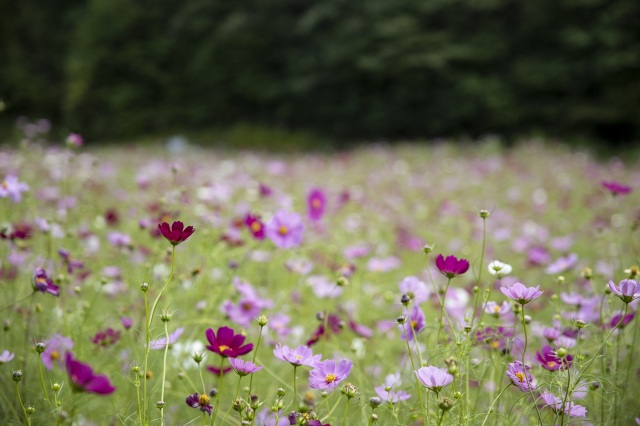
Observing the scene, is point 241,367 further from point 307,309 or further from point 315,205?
point 307,309

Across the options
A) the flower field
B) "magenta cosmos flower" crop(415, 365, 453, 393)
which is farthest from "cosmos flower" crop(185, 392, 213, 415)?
"magenta cosmos flower" crop(415, 365, 453, 393)

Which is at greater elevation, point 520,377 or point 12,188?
point 12,188

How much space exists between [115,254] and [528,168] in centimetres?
479

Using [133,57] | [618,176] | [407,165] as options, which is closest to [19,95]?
[133,57]

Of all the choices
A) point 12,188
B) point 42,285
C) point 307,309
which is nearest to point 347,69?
point 307,309

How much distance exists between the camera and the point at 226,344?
789mm

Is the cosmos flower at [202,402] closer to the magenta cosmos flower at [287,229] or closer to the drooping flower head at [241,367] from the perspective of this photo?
the drooping flower head at [241,367]

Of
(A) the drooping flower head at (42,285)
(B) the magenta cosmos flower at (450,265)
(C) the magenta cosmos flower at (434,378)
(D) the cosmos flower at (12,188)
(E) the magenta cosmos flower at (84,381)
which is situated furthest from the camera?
(D) the cosmos flower at (12,188)

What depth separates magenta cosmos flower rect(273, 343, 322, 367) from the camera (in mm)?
783

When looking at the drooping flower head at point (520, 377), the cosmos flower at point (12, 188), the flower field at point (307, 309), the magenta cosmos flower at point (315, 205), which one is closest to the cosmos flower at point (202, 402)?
the flower field at point (307, 309)

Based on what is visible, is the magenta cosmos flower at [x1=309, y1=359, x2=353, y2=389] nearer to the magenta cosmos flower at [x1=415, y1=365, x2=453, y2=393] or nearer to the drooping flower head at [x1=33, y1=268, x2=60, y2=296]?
the magenta cosmos flower at [x1=415, y1=365, x2=453, y2=393]

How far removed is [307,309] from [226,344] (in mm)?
1074

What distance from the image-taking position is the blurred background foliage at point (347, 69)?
→ 9258 mm

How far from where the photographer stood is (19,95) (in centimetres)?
1532
